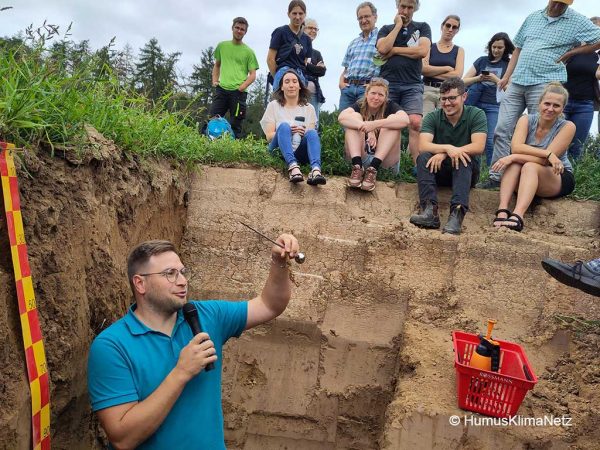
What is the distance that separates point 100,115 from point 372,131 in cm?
307

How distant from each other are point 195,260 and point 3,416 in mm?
2715

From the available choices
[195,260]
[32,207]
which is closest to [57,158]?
[32,207]

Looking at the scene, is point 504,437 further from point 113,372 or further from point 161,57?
point 161,57

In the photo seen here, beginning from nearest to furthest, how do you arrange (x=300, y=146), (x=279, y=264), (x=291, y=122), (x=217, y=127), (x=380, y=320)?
(x=279, y=264) → (x=380, y=320) → (x=300, y=146) → (x=291, y=122) → (x=217, y=127)

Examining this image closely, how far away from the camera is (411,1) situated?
6.20m

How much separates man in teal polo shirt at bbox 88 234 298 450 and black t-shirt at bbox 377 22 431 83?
4082 millimetres

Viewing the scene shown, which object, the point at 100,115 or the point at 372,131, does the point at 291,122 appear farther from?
the point at 100,115

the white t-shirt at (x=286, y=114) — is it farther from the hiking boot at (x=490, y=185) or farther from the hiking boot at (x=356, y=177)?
the hiking boot at (x=490, y=185)

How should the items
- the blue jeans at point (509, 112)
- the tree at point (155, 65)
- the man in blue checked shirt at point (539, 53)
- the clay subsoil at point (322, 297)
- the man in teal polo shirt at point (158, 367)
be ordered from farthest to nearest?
the tree at point (155, 65) → the blue jeans at point (509, 112) → the man in blue checked shirt at point (539, 53) → the clay subsoil at point (322, 297) → the man in teal polo shirt at point (158, 367)

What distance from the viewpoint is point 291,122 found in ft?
20.1

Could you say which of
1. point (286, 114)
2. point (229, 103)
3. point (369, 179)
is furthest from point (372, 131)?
point (229, 103)

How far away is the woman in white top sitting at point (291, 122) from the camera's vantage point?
5695 millimetres

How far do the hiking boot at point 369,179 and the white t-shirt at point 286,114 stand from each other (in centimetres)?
103

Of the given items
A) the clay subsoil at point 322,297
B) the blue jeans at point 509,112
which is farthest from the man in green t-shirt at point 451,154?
the blue jeans at point 509,112
